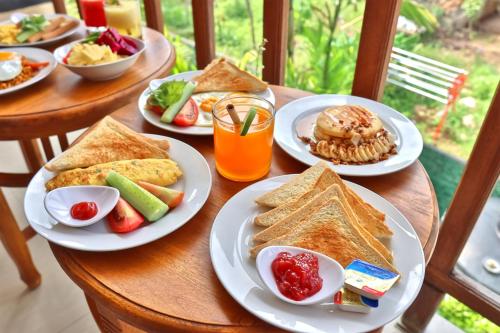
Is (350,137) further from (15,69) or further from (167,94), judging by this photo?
(15,69)

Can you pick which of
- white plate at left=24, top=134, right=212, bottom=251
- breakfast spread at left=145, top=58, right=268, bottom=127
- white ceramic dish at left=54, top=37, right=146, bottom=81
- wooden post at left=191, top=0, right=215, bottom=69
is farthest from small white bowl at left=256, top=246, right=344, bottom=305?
wooden post at left=191, top=0, right=215, bottom=69

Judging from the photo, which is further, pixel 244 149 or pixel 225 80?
pixel 225 80

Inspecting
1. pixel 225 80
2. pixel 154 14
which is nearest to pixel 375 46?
pixel 225 80

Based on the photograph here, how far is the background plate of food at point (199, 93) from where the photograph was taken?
48.8 inches

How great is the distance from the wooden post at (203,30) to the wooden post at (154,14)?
Answer: 0.29 metres

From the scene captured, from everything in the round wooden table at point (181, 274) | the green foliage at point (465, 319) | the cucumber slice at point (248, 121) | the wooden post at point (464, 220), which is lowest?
the green foliage at point (465, 319)

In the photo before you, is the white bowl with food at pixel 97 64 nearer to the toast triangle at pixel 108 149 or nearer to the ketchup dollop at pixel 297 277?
the toast triangle at pixel 108 149

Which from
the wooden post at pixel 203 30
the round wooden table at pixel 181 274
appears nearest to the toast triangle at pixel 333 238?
the round wooden table at pixel 181 274

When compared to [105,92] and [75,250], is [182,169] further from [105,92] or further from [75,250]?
[105,92]

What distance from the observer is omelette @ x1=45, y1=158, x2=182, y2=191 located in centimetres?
97

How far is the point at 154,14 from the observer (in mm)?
2102

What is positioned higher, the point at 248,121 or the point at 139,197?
the point at 248,121

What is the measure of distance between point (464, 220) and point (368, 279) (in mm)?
803

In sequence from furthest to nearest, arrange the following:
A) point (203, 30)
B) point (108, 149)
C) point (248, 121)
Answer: point (203, 30), point (108, 149), point (248, 121)
